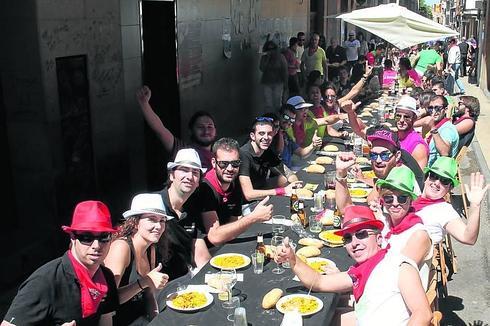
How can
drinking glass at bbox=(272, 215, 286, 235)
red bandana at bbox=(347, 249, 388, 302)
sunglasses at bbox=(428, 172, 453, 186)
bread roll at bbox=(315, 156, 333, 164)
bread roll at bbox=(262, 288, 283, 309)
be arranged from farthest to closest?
bread roll at bbox=(315, 156, 333, 164) < drinking glass at bbox=(272, 215, 286, 235) < sunglasses at bbox=(428, 172, 453, 186) < bread roll at bbox=(262, 288, 283, 309) < red bandana at bbox=(347, 249, 388, 302)

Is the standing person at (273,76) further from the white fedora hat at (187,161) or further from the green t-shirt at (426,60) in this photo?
the white fedora hat at (187,161)

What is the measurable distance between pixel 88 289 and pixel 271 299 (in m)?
1.25

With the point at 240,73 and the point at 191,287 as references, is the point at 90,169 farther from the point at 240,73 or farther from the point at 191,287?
the point at 240,73

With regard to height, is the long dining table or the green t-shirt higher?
the green t-shirt

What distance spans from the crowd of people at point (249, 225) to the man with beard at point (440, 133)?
2 cm

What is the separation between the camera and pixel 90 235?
3520 mm

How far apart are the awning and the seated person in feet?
26.3

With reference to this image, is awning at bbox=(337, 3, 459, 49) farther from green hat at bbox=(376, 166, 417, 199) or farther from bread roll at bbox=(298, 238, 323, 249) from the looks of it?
green hat at bbox=(376, 166, 417, 199)

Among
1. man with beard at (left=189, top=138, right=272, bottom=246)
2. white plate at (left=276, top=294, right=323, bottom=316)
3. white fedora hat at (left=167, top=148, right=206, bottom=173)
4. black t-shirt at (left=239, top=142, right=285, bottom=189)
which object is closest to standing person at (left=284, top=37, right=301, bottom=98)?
black t-shirt at (left=239, top=142, right=285, bottom=189)

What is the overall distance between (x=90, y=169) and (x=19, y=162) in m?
1.20

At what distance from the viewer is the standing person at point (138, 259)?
13.4 ft

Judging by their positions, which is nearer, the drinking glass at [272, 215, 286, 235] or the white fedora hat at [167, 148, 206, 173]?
the white fedora hat at [167, 148, 206, 173]

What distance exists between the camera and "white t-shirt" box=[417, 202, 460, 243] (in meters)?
4.78

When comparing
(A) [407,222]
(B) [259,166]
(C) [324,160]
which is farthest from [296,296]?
(C) [324,160]
